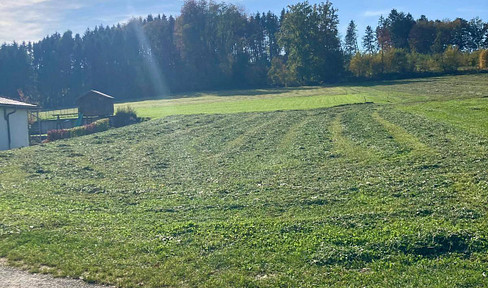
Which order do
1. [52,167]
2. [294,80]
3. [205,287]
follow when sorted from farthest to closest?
[294,80]
[52,167]
[205,287]

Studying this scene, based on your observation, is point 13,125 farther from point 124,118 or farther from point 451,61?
point 451,61

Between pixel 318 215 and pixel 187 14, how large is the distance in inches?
4009

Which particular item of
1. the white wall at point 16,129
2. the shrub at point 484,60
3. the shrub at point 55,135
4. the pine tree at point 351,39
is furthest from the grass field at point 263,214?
the pine tree at point 351,39

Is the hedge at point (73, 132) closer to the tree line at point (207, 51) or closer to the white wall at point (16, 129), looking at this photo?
the white wall at point (16, 129)

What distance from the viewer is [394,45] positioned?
106438mm

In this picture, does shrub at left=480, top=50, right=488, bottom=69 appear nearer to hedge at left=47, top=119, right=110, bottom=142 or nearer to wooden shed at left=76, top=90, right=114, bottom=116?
wooden shed at left=76, top=90, right=114, bottom=116

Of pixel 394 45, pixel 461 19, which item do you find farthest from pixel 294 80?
pixel 461 19

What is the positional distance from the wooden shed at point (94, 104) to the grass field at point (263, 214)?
33.0 m

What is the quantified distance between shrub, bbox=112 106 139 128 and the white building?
15.3 m

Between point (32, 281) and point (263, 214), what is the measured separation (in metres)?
4.92

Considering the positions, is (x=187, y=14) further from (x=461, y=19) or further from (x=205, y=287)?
(x=205, y=287)

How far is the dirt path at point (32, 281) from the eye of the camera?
643 centimetres

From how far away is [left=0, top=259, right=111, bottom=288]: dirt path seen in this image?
21.1ft

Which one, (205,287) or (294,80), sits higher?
(294,80)
